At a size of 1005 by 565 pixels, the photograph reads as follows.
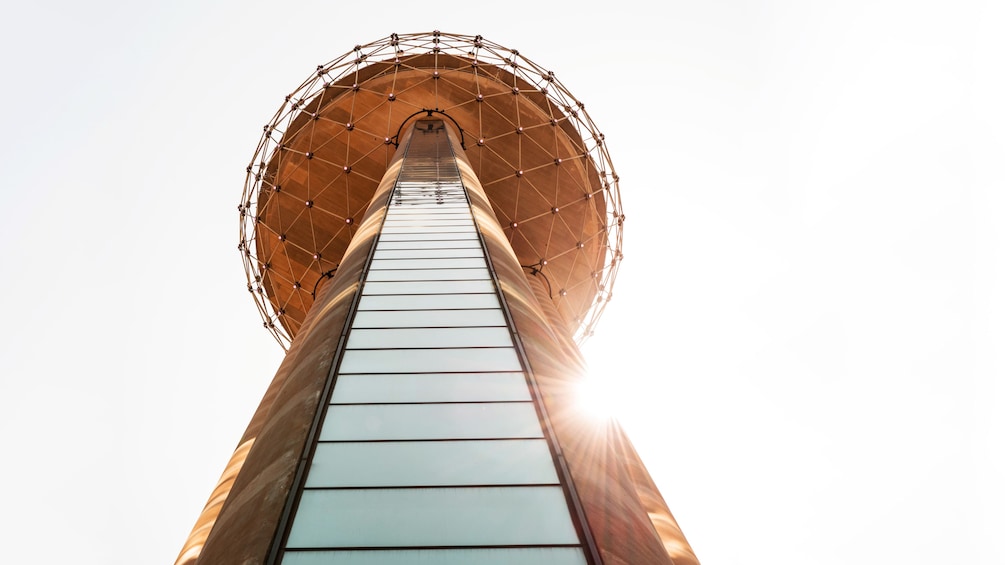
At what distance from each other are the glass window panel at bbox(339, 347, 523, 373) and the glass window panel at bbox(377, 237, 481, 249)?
300 centimetres

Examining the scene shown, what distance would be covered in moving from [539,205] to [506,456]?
48.9ft

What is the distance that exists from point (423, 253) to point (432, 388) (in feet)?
11.2

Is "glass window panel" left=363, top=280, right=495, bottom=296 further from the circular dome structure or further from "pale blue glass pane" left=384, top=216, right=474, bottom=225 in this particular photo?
the circular dome structure

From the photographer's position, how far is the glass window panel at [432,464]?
12.8ft

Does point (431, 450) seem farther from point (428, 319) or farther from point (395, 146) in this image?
point (395, 146)

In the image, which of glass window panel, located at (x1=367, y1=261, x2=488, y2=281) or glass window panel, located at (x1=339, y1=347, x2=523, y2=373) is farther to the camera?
glass window panel, located at (x1=367, y1=261, x2=488, y2=281)

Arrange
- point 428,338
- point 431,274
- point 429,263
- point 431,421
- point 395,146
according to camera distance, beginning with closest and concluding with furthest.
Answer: point 431,421, point 428,338, point 431,274, point 429,263, point 395,146

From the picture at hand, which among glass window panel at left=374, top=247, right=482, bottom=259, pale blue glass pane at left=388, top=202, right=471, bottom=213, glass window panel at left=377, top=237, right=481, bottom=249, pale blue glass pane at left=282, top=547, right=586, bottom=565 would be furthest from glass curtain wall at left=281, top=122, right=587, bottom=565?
pale blue glass pane at left=388, top=202, right=471, bottom=213

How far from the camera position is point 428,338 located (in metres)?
5.74

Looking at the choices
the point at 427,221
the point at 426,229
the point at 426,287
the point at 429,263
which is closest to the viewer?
the point at 426,287

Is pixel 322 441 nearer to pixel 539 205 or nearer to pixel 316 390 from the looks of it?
pixel 316 390

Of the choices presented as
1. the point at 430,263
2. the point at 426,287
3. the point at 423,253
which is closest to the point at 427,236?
the point at 423,253

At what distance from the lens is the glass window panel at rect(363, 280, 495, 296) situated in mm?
6836

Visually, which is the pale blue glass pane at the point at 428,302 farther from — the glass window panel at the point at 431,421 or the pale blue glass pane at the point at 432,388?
the glass window panel at the point at 431,421
